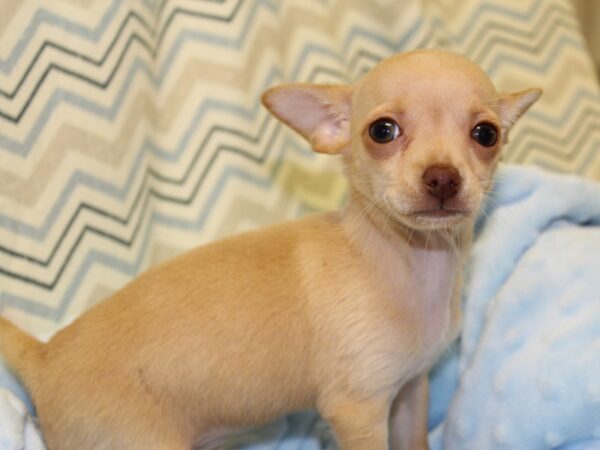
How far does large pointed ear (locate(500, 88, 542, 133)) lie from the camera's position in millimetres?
1811

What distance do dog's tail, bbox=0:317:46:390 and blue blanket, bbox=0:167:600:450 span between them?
66 millimetres

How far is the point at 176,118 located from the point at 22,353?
0.93 m

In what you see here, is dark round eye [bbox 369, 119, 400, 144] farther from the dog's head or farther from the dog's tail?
the dog's tail

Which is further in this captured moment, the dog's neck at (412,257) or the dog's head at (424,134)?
the dog's neck at (412,257)

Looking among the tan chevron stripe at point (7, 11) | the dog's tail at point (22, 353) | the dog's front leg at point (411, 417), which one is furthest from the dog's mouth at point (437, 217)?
the tan chevron stripe at point (7, 11)

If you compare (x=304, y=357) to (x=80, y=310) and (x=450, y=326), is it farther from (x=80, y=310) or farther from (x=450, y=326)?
(x=80, y=310)

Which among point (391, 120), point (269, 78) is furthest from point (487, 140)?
point (269, 78)

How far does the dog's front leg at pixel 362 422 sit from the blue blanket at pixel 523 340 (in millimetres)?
248

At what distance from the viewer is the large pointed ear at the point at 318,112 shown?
1823 mm

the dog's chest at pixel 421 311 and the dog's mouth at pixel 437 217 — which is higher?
the dog's mouth at pixel 437 217

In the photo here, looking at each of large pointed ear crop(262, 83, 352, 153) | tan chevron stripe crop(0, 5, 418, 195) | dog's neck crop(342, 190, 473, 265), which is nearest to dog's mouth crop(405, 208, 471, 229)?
dog's neck crop(342, 190, 473, 265)

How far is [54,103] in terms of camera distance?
214 cm

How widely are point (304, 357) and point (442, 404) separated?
2.02 feet

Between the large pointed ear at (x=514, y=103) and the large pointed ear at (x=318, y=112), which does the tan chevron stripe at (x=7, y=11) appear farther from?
the large pointed ear at (x=514, y=103)
